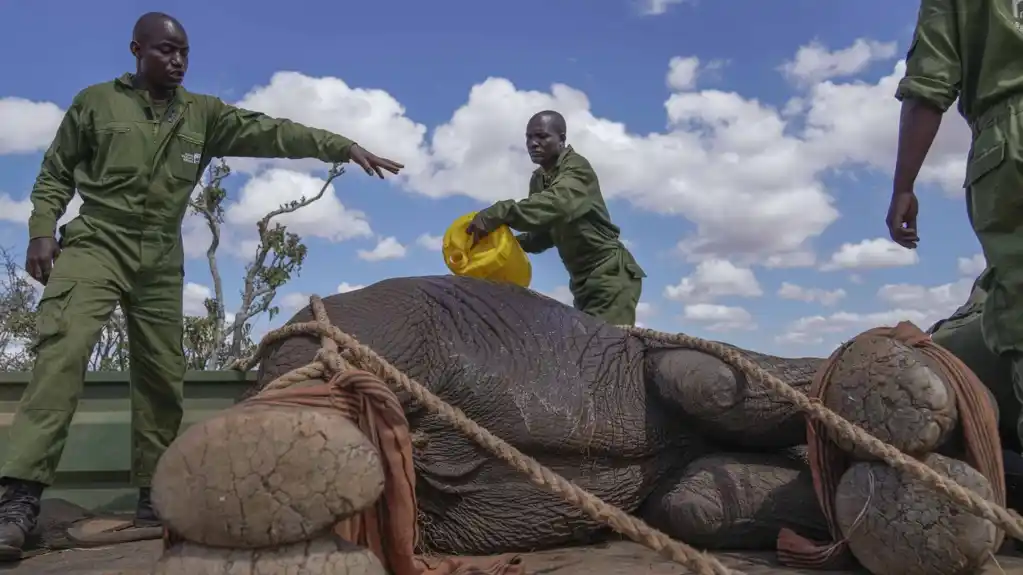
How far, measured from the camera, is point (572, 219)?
13.1 feet

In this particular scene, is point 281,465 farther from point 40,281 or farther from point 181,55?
point 181,55

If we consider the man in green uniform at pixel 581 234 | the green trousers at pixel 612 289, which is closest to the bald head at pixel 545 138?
the man in green uniform at pixel 581 234

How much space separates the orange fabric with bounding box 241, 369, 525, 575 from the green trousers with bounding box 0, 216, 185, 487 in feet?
4.44

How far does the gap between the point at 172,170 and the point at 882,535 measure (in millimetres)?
2459

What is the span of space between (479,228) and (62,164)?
4.78 feet

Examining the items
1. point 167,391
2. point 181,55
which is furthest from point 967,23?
point 167,391

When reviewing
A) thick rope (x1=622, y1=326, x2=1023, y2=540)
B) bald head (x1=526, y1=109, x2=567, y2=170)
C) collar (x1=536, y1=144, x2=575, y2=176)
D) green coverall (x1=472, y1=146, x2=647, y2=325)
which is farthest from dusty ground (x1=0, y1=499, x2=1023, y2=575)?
bald head (x1=526, y1=109, x2=567, y2=170)

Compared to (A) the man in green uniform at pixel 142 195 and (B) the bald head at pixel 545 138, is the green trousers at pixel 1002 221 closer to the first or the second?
(A) the man in green uniform at pixel 142 195

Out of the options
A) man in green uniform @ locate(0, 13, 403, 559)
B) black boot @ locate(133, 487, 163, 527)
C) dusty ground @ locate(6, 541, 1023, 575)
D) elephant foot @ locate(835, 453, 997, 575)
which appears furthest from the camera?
man in green uniform @ locate(0, 13, 403, 559)

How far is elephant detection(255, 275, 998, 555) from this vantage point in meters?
2.02

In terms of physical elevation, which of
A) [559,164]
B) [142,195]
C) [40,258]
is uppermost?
[559,164]

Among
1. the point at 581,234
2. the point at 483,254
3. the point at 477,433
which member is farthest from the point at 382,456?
the point at 581,234

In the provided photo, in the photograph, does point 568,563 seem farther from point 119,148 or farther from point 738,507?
point 119,148

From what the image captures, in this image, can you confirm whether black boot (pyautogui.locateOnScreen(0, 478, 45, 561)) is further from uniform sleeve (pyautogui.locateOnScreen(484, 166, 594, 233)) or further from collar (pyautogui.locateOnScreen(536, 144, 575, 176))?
collar (pyautogui.locateOnScreen(536, 144, 575, 176))
